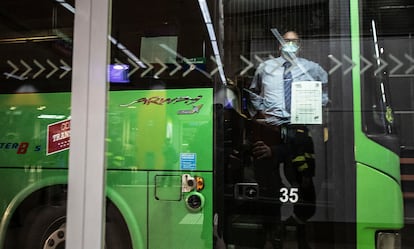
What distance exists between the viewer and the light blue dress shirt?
7.68 ft

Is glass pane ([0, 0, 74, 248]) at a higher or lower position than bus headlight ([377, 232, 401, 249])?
higher

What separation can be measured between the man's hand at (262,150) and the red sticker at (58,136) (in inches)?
41.1

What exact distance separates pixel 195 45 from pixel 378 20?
3.36 ft

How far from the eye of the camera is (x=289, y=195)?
2316 mm

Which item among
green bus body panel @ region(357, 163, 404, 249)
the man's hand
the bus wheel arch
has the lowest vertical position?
the bus wheel arch

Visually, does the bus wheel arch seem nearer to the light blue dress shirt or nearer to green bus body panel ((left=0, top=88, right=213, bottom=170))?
green bus body panel ((left=0, top=88, right=213, bottom=170))

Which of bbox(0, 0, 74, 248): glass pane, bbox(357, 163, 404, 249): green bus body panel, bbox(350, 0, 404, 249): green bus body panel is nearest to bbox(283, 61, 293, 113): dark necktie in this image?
bbox(350, 0, 404, 249): green bus body panel

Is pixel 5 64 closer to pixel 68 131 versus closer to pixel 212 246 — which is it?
pixel 68 131

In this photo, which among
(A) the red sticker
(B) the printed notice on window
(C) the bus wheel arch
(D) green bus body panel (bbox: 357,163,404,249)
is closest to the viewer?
(D) green bus body panel (bbox: 357,163,404,249)

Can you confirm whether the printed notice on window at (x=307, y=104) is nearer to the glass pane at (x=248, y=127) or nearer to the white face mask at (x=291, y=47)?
the glass pane at (x=248, y=127)

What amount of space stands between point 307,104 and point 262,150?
1.16 ft

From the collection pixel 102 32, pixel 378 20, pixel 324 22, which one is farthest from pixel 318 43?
pixel 102 32

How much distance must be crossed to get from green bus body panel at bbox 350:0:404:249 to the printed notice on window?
236mm

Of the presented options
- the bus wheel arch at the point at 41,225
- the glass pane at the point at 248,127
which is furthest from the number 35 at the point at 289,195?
the bus wheel arch at the point at 41,225
